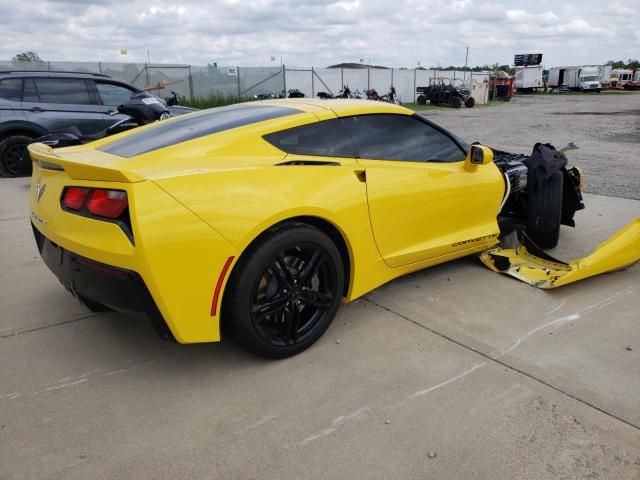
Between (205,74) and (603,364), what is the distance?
25.4 metres

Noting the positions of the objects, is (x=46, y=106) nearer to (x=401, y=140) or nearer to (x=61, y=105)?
(x=61, y=105)

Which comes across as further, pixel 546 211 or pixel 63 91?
pixel 63 91

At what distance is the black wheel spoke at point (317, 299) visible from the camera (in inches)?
115

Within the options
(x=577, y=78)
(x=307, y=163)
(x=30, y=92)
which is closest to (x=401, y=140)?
(x=307, y=163)

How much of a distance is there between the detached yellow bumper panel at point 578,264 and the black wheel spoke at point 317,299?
1767mm

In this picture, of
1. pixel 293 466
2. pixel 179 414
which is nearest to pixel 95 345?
pixel 179 414

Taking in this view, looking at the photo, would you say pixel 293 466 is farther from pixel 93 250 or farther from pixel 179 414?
pixel 93 250

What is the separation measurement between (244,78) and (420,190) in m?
25.6

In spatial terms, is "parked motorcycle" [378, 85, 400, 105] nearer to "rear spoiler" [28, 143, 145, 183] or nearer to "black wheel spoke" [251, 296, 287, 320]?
"rear spoiler" [28, 143, 145, 183]

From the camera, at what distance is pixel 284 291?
2.81 m

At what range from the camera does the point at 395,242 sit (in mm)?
3383

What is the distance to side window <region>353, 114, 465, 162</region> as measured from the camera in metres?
3.36

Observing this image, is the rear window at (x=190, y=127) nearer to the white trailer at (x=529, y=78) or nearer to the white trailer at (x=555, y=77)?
the white trailer at (x=529, y=78)

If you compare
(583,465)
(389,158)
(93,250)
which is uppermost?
(389,158)
